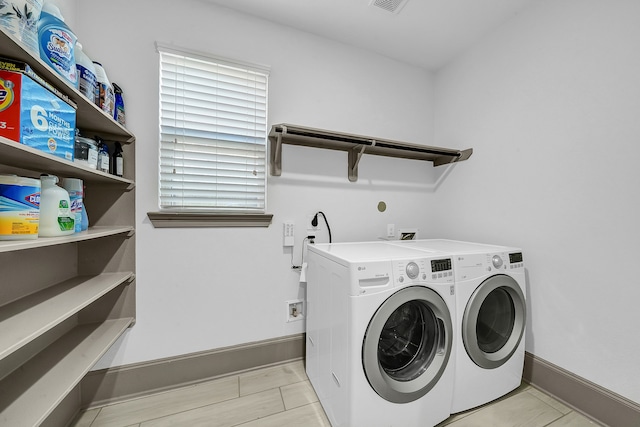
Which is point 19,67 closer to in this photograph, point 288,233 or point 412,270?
point 288,233

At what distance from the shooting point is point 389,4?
1.59 metres

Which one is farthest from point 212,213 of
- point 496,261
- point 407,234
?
point 496,261

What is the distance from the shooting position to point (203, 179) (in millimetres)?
1569

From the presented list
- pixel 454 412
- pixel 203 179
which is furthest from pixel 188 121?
pixel 454 412

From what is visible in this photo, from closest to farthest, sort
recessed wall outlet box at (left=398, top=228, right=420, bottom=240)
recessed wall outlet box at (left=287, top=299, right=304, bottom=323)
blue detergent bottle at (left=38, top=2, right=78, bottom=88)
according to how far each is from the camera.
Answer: blue detergent bottle at (left=38, top=2, right=78, bottom=88)
recessed wall outlet box at (left=287, top=299, right=304, bottom=323)
recessed wall outlet box at (left=398, top=228, right=420, bottom=240)

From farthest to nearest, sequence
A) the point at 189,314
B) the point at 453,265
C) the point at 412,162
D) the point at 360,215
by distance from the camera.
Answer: the point at 412,162 → the point at 360,215 → the point at 189,314 → the point at 453,265

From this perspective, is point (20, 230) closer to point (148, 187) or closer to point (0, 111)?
point (0, 111)

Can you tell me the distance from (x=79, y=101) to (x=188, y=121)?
61 cm

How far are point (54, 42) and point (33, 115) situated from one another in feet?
1.01

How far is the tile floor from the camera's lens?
129cm

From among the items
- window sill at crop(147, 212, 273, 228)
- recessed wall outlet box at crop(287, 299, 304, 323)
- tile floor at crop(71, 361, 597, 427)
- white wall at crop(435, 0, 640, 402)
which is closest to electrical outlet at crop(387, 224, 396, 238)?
white wall at crop(435, 0, 640, 402)

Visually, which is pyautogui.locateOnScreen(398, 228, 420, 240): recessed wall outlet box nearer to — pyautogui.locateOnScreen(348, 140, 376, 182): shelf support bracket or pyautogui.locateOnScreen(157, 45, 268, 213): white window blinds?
pyautogui.locateOnScreen(348, 140, 376, 182): shelf support bracket

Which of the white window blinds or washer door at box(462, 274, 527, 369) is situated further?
the white window blinds

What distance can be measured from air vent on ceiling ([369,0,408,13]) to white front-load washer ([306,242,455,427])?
1.62 metres
